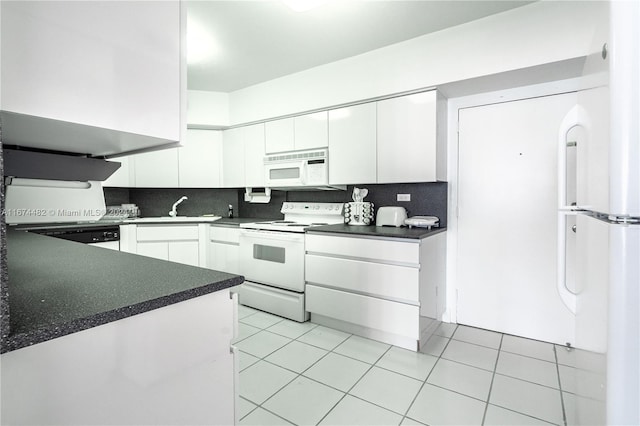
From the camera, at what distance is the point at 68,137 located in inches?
35.0

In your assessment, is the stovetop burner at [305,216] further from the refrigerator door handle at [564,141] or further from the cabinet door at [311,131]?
the refrigerator door handle at [564,141]

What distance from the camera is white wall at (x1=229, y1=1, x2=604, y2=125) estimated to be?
6.73ft

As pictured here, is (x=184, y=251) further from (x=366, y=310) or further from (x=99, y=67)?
(x=99, y=67)

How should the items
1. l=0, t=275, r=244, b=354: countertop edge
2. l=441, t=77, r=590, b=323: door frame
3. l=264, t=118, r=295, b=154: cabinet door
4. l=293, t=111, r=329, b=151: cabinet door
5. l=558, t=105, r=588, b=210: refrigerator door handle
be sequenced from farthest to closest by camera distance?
l=264, t=118, r=295, b=154: cabinet door → l=293, t=111, r=329, b=151: cabinet door → l=441, t=77, r=590, b=323: door frame → l=558, t=105, r=588, b=210: refrigerator door handle → l=0, t=275, r=244, b=354: countertop edge

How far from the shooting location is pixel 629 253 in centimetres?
77

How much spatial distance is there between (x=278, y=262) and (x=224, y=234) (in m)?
0.94

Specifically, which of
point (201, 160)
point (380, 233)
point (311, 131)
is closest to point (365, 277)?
point (380, 233)

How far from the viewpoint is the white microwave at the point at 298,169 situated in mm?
3138

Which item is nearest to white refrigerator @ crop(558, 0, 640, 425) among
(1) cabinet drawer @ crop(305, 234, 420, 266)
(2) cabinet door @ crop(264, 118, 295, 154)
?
(1) cabinet drawer @ crop(305, 234, 420, 266)

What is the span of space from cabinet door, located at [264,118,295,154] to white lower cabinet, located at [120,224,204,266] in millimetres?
1337

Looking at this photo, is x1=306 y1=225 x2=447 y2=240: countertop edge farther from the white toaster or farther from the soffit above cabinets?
the soffit above cabinets

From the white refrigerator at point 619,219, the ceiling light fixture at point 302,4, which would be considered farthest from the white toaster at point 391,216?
the white refrigerator at point 619,219

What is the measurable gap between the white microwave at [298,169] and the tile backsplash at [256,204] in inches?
13.4

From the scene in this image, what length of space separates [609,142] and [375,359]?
194cm
